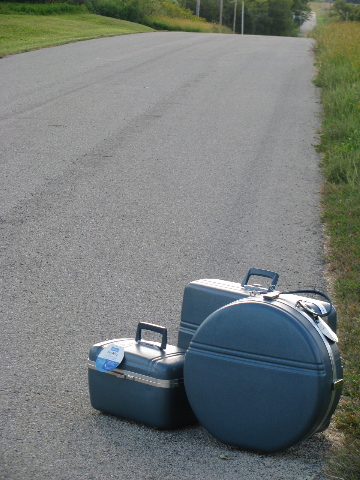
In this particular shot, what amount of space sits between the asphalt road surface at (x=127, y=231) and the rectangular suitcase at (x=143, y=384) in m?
0.07

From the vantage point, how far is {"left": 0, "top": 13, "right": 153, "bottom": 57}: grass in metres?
18.8

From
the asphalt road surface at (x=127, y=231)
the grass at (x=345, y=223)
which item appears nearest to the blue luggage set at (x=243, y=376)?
the asphalt road surface at (x=127, y=231)

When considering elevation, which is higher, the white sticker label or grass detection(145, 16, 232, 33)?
grass detection(145, 16, 232, 33)

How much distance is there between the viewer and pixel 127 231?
5438 mm

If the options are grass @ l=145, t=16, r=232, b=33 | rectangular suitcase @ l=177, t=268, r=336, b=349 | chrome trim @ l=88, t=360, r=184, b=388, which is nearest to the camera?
chrome trim @ l=88, t=360, r=184, b=388

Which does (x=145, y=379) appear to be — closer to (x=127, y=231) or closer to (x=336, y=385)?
(x=336, y=385)

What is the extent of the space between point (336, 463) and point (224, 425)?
44cm

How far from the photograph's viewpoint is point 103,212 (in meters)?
5.87

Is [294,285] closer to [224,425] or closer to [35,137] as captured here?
[224,425]

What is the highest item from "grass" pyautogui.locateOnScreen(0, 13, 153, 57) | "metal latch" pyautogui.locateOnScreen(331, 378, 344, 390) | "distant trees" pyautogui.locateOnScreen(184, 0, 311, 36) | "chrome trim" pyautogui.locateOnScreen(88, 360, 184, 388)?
"distant trees" pyautogui.locateOnScreen(184, 0, 311, 36)

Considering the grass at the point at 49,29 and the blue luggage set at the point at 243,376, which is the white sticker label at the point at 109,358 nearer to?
the blue luggage set at the point at 243,376

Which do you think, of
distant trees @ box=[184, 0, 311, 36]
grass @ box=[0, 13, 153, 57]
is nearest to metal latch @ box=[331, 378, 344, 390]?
grass @ box=[0, 13, 153, 57]

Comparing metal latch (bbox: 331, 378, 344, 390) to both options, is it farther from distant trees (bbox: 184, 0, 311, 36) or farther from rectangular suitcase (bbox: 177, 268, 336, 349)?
distant trees (bbox: 184, 0, 311, 36)

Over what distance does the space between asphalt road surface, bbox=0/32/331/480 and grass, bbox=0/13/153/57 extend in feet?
19.7
